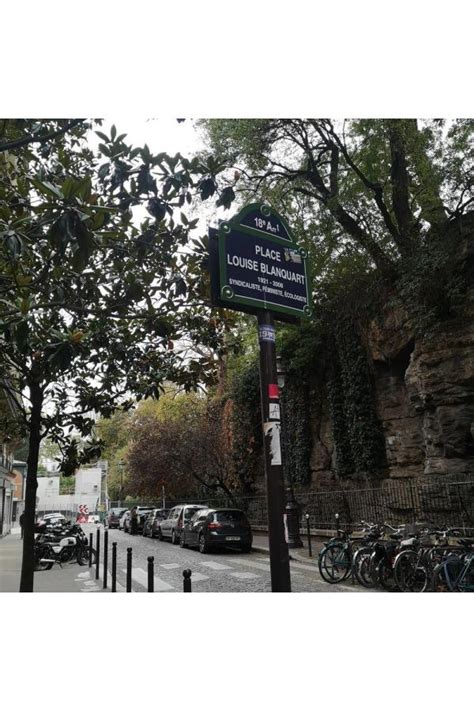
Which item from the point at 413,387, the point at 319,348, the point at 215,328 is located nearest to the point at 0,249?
the point at 215,328

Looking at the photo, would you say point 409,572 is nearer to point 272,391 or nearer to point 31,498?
point 272,391

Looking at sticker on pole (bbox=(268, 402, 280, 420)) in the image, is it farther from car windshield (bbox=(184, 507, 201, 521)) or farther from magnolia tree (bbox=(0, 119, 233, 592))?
car windshield (bbox=(184, 507, 201, 521))

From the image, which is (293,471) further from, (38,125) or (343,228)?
(38,125)

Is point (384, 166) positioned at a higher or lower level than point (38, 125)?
higher

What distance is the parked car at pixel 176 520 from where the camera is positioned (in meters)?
18.9

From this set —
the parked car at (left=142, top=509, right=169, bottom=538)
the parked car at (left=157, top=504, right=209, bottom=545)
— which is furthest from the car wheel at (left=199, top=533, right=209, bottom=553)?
the parked car at (left=142, top=509, right=169, bottom=538)

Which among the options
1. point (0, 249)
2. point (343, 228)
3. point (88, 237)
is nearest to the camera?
point (88, 237)

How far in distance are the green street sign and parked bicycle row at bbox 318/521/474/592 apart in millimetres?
4879

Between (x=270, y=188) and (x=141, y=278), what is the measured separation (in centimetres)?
1229

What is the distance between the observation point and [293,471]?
20422 millimetres

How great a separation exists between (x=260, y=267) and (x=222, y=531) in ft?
39.1

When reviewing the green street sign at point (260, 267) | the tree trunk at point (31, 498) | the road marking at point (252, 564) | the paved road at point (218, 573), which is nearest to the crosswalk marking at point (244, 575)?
the paved road at point (218, 573)

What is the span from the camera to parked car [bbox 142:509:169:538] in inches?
896

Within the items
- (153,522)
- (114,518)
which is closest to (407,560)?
(153,522)
